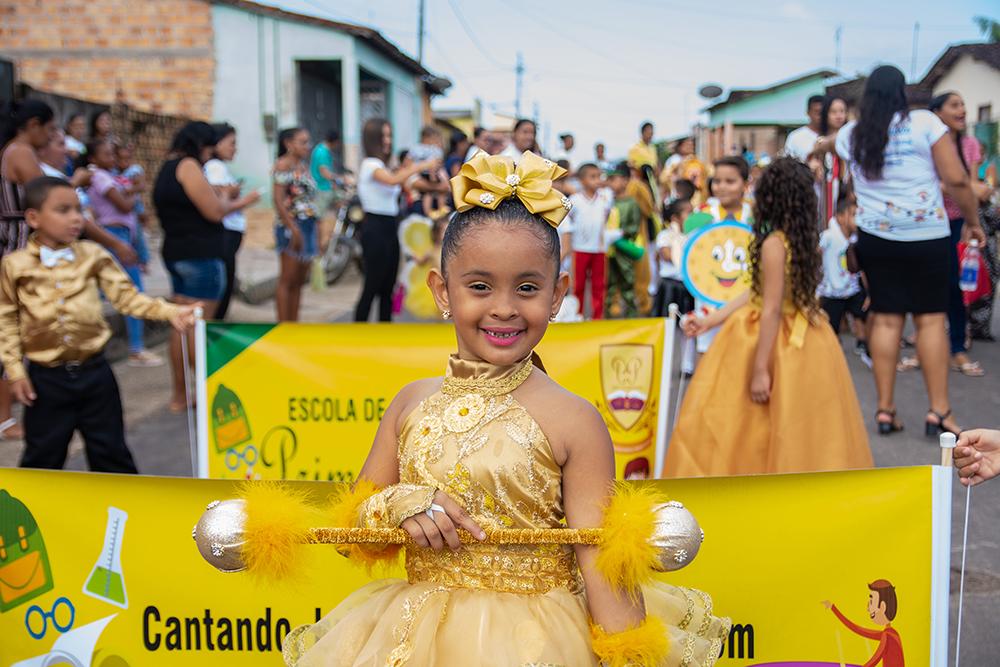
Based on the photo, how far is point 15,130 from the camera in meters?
6.41

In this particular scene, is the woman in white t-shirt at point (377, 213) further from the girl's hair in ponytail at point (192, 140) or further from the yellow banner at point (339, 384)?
the yellow banner at point (339, 384)

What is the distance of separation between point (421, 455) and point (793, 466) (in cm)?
253

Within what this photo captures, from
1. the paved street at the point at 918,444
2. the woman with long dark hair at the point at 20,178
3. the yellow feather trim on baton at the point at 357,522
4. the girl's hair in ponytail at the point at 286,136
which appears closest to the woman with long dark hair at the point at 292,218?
the girl's hair in ponytail at the point at 286,136

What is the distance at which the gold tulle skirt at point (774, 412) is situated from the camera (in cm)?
405

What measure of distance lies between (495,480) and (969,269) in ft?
25.9

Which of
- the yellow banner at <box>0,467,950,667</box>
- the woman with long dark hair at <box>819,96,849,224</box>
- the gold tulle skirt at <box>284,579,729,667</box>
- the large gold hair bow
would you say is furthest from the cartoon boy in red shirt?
the woman with long dark hair at <box>819,96,849,224</box>

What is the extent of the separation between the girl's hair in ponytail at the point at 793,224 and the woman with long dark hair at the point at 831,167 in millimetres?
4275

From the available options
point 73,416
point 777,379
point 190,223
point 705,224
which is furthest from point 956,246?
point 73,416

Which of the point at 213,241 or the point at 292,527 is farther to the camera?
the point at 213,241

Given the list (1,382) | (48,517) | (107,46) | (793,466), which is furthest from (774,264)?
(107,46)

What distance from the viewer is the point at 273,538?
1.86m

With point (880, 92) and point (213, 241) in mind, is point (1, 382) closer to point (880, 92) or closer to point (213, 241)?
point (213, 241)

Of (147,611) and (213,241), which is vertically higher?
(213,241)

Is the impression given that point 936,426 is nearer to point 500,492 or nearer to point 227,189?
point 500,492
